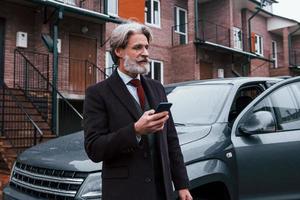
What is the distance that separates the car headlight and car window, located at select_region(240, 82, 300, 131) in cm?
164

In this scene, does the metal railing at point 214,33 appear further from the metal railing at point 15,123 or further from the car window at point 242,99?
the car window at point 242,99

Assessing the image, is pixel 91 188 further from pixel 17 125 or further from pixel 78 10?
pixel 78 10

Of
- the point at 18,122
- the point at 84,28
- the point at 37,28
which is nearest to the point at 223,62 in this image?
the point at 84,28

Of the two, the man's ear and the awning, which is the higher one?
the awning

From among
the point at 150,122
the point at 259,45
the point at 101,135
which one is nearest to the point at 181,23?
the point at 259,45

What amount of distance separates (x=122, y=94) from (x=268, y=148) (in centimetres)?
184

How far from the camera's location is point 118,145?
2.14 m

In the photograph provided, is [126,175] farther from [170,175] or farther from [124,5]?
[124,5]

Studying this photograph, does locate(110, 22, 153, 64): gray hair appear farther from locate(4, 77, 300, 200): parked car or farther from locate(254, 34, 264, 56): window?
locate(254, 34, 264, 56): window

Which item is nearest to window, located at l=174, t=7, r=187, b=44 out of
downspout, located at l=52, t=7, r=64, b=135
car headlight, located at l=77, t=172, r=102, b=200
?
downspout, located at l=52, t=7, r=64, b=135

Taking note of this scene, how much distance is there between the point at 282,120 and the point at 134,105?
82.6 inches

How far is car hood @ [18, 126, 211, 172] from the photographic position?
2941 mm

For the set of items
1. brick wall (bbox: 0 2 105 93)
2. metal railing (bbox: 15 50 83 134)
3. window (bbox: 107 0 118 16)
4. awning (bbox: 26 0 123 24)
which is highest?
window (bbox: 107 0 118 16)

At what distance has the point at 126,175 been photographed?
7.37 ft
